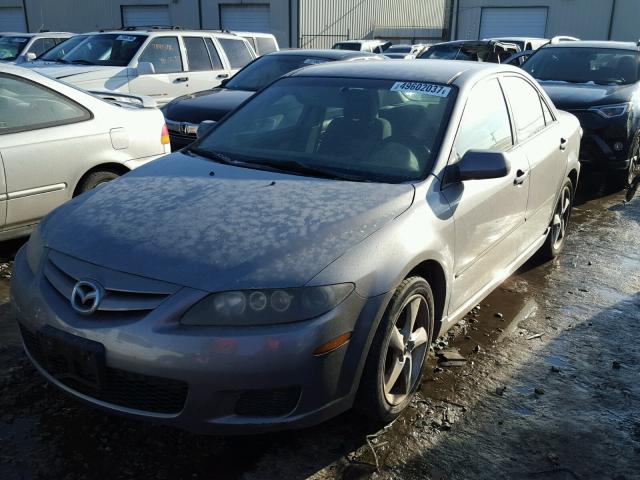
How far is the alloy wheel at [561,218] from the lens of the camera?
5.22m

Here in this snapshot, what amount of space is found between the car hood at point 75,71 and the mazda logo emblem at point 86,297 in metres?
6.87

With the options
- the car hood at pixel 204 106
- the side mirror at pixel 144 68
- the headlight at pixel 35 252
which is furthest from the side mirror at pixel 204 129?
the side mirror at pixel 144 68

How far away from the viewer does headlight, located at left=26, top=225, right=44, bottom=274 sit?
2.84 m

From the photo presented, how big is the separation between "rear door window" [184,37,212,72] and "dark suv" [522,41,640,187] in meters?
5.17

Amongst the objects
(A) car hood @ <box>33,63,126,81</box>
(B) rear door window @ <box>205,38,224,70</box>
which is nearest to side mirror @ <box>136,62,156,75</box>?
(A) car hood @ <box>33,63,126,81</box>

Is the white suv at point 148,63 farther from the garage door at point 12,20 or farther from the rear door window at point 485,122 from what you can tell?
the garage door at point 12,20

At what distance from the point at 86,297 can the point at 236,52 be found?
30.5 feet

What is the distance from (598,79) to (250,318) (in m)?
7.50

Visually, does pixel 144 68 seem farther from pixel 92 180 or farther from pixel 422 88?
pixel 422 88

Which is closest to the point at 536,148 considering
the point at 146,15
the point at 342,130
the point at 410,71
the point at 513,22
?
the point at 410,71

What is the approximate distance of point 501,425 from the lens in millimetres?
3061

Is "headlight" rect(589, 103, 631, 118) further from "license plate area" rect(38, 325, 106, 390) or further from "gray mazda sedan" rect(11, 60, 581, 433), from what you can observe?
"license plate area" rect(38, 325, 106, 390)

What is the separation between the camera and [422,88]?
3.65 metres

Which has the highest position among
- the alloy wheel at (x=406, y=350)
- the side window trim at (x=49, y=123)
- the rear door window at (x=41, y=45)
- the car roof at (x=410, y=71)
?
the car roof at (x=410, y=71)
